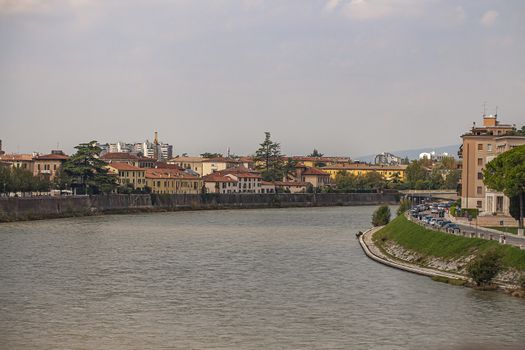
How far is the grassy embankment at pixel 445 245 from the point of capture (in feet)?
184

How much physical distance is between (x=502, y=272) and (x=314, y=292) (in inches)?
427

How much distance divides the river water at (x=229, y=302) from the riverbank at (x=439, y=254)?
1.58 meters

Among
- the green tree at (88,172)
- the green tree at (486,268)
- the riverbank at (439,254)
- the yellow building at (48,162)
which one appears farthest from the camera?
the yellow building at (48,162)

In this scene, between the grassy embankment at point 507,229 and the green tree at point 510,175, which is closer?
the grassy embankment at point 507,229

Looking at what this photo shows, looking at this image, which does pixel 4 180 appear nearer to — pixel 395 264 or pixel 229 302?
pixel 395 264

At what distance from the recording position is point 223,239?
321ft

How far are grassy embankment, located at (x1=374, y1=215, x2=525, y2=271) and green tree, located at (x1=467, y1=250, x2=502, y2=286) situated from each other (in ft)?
4.25

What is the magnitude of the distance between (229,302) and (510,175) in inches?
1401

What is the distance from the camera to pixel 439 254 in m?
66.6

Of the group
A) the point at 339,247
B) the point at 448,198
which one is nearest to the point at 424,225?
the point at 339,247

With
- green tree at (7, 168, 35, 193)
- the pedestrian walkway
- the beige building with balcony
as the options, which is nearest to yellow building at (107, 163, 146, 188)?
green tree at (7, 168, 35, 193)

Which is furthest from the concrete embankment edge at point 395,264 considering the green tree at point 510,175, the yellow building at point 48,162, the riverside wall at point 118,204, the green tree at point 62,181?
the yellow building at point 48,162

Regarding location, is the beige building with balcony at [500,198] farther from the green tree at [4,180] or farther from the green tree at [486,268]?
the green tree at [4,180]

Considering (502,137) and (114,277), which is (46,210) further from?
(114,277)
